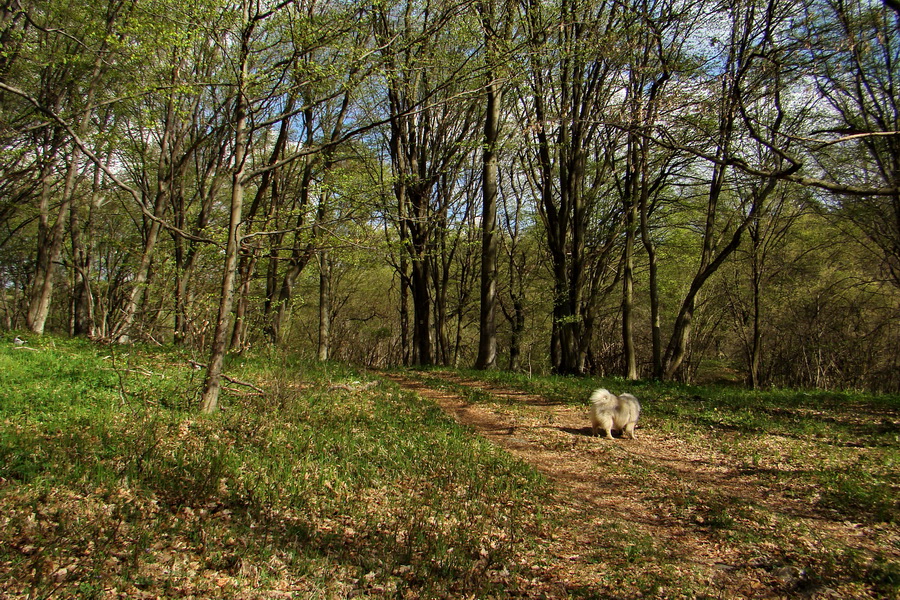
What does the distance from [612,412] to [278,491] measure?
6.40 metres

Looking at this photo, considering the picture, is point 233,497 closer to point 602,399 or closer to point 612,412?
point 602,399

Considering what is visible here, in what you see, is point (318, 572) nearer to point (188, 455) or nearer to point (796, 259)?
point (188, 455)

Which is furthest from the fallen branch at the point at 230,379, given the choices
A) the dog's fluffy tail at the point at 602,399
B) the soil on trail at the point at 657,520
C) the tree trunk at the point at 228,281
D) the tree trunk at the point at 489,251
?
the tree trunk at the point at 489,251

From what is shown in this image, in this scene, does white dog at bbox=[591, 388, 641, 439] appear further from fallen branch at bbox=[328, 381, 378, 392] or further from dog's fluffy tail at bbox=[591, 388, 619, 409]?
fallen branch at bbox=[328, 381, 378, 392]

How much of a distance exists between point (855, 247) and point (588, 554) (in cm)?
2589

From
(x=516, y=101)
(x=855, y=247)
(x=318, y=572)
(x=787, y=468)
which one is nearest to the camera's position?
(x=318, y=572)

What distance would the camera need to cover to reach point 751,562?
492 cm

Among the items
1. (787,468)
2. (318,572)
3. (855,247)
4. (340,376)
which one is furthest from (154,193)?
(855,247)

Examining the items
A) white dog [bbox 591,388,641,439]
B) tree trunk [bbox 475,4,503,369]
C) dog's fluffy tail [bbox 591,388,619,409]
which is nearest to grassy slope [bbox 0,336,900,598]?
white dog [bbox 591,388,641,439]

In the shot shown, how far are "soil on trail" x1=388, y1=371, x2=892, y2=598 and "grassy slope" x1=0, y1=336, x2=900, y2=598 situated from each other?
220mm

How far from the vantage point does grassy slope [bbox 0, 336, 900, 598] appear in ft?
12.6

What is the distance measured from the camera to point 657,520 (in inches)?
235

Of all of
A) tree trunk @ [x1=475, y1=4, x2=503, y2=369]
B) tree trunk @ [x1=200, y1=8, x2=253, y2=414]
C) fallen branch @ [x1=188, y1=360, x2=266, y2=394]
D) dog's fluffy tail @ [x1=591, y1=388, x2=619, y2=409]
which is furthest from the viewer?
tree trunk @ [x1=475, y1=4, x2=503, y2=369]

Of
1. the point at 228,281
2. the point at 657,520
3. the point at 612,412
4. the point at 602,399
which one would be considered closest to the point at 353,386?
the point at 228,281
